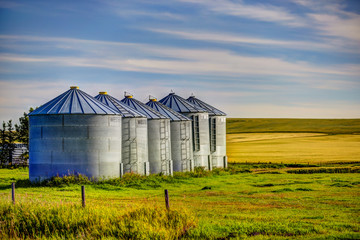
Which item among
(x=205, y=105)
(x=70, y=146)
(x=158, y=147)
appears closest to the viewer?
(x=70, y=146)

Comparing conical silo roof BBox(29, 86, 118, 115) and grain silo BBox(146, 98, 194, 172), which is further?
grain silo BBox(146, 98, 194, 172)

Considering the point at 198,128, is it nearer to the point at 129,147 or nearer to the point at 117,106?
the point at 117,106

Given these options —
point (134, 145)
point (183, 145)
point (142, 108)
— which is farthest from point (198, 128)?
point (134, 145)

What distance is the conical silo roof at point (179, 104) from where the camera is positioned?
50156 millimetres

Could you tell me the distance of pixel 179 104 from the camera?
50.9 meters

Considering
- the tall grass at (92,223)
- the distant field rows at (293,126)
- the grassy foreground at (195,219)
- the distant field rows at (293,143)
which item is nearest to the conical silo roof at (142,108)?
the grassy foreground at (195,219)

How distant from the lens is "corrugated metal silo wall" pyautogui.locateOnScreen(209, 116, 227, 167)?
173ft

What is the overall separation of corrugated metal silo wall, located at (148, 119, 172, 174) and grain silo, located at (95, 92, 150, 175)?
Answer: 163 centimetres

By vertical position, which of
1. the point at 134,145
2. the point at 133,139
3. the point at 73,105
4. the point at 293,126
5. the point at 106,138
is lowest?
the point at 134,145

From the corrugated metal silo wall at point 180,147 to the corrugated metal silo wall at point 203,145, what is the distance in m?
2.91

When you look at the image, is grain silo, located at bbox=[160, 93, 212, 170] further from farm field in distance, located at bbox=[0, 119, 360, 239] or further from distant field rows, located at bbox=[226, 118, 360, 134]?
distant field rows, located at bbox=[226, 118, 360, 134]

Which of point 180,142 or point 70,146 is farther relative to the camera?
point 180,142

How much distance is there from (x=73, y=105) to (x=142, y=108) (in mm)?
9547

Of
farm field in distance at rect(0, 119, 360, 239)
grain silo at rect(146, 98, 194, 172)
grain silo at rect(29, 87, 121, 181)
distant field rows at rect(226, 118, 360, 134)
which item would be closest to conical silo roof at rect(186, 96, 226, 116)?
grain silo at rect(146, 98, 194, 172)
